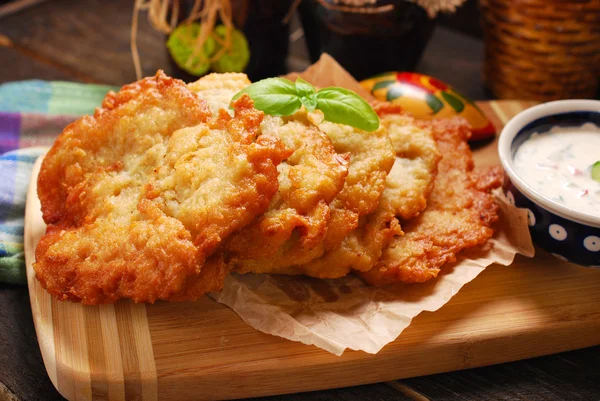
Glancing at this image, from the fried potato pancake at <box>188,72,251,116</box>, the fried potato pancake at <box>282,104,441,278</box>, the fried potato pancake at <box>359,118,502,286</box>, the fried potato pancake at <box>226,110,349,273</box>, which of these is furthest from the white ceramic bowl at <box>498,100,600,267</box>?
the fried potato pancake at <box>188,72,251,116</box>

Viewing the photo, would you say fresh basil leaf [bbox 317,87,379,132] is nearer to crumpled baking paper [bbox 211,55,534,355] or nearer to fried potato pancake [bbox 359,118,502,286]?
fried potato pancake [bbox 359,118,502,286]

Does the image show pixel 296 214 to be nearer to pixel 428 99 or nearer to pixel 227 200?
pixel 227 200

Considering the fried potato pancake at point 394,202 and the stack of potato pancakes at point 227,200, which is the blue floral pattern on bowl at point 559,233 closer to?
the stack of potato pancakes at point 227,200

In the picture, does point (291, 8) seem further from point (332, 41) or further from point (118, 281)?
point (118, 281)

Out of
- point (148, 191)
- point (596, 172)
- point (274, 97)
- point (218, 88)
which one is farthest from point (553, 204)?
point (148, 191)

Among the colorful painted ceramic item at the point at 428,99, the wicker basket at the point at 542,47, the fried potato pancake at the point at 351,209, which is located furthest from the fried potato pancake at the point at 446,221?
the wicker basket at the point at 542,47
